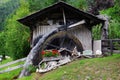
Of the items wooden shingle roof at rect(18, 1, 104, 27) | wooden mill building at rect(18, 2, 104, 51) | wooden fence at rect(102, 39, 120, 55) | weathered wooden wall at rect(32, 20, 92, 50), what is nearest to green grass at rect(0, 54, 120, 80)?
wooden fence at rect(102, 39, 120, 55)

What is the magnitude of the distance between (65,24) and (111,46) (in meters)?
4.49

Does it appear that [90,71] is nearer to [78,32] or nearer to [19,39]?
[78,32]

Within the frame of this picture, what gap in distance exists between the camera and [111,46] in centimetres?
2223

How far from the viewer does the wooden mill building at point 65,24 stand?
24273 millimetres

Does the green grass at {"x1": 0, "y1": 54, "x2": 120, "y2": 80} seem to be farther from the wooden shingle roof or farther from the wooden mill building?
the wooden shingle roof

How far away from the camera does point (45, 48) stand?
2330 cm

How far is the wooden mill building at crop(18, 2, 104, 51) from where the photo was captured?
24.3m

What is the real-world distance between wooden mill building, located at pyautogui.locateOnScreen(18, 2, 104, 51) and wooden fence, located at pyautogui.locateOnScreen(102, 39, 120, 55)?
2.14m

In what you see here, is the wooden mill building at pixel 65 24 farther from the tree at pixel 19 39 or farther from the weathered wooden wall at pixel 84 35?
the tree at pixel 19 39

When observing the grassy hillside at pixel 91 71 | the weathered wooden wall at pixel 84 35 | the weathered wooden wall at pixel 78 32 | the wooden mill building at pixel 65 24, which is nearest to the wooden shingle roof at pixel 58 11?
the wooden mill building at pixel 65 24

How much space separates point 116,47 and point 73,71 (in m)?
6.70

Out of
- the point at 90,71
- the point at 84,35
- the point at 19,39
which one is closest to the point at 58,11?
the point at 84,35

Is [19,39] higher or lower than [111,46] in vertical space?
higher

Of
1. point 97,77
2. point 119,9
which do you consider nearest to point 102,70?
point 97,77
